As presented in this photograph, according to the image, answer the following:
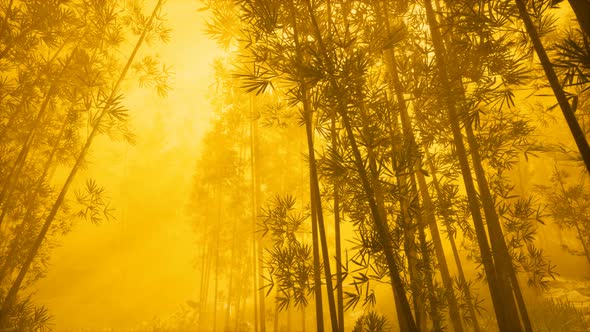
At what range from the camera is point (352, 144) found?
2561mm

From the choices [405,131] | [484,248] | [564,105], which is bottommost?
[484,248]

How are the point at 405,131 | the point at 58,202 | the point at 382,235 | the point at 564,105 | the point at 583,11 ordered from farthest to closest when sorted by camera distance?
the point at 58,202, the point at 405,131, the point at 382,235, the point at 564,105, the point at 583,11

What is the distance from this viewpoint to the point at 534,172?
42.4ft

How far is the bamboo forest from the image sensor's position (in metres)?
3.00

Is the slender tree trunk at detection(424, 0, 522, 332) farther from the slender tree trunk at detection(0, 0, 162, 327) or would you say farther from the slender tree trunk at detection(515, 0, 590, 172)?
the slender tree trunk at detection(0, 0, 162, 327)

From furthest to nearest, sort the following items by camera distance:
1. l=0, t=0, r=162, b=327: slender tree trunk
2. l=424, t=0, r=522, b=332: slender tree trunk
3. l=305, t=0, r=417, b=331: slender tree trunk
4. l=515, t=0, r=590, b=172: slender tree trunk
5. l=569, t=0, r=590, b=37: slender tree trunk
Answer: l=0, t=0, r=162, b=327: slender tree trunk, l=424, t=0, r=522, b=332: slender tree trunk, l=305, t=0, r=417, b=331: slender tree trunk, l=515, t=0, r=590, b=172: slender tree trunk, l=569, t=0, r=590, b=37: slender tree trunk

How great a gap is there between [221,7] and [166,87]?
206 cm

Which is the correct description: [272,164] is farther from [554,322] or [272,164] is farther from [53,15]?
[554,322]

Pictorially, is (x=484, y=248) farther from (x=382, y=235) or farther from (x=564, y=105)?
(x=564, y=105)

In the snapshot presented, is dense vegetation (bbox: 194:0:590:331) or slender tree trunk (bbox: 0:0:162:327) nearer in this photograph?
dense vegetation (bbox: 194:0:590:331)

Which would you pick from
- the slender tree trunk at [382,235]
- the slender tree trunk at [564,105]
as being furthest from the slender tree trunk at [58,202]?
the slender tree trunk at [564,105]

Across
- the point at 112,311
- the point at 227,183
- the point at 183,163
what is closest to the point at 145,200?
the point at 183,163

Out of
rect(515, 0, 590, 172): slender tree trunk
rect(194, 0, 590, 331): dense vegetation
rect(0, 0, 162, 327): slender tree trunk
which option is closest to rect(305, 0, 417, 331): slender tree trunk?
rect(194, 0, 590, 331): dense vegetation

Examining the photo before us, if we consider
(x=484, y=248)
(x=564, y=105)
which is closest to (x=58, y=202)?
(x=484, y=248)
